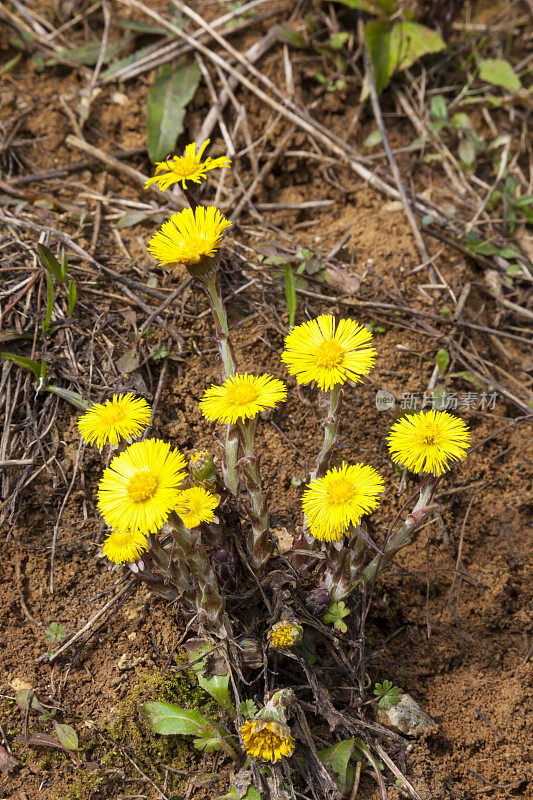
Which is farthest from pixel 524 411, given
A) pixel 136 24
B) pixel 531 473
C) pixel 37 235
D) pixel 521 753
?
pixel 136 24

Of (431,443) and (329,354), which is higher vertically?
(329,354)

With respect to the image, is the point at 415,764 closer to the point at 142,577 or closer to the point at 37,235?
the point at 142,577

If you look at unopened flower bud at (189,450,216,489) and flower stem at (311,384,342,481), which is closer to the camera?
flower stem at (311,384,342,481)

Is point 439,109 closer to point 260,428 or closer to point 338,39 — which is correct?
point 338,39

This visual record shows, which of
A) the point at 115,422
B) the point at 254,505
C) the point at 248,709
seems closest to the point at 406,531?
the point at 254,505

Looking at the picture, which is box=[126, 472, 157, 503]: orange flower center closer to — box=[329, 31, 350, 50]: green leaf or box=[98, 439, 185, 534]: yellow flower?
box=[98, 439, 185, 534]: yellow flower

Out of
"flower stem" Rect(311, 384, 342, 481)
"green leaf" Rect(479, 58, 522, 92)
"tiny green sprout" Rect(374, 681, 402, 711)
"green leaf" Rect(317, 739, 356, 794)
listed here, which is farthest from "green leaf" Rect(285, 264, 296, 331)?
"green leaf" Rect(479, 58, 522, 92)

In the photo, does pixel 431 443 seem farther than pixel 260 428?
No

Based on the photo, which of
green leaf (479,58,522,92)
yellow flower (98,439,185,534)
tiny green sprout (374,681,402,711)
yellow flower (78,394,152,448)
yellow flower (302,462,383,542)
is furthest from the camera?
green leaf (479,58,522,92)

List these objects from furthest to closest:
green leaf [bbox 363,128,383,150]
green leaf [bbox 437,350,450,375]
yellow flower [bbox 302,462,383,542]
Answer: green leaf [bbox 363,128,383,150], green leaf [bbox 437,350,450,375], yellow flower [bbox 302,462,383,542]
